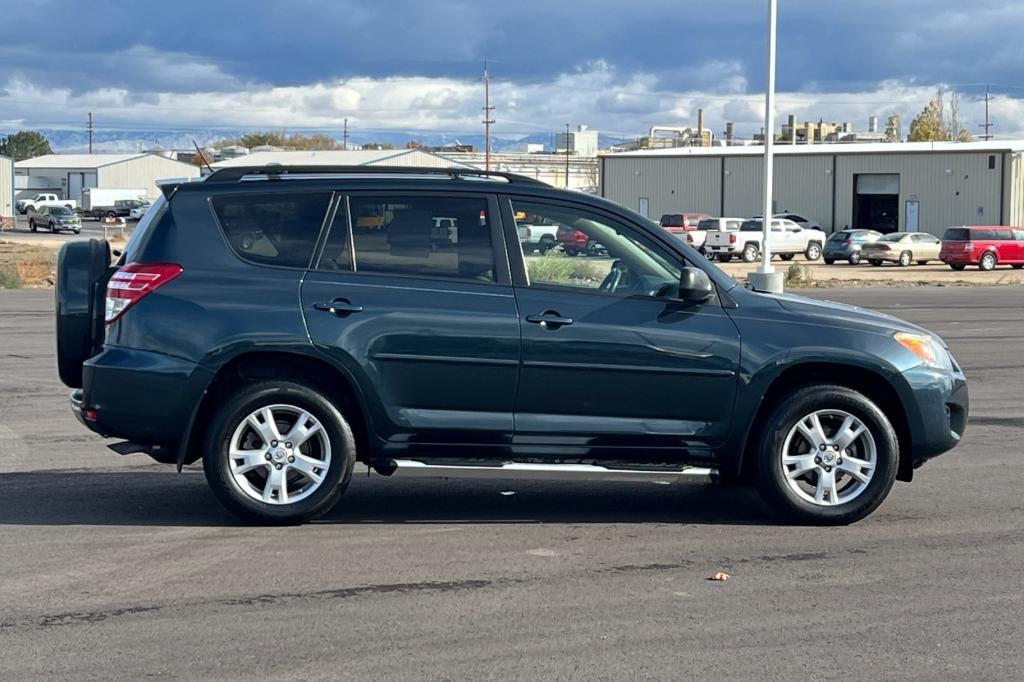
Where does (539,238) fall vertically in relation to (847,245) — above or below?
below

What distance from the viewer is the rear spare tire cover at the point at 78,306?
8250 millimetres

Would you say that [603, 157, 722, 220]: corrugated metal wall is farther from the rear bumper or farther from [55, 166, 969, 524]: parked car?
the rear bumper

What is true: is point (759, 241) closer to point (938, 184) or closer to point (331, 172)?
point (938, 184)

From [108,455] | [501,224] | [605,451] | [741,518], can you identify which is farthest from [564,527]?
[108,455]

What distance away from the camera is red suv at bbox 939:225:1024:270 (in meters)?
50.6

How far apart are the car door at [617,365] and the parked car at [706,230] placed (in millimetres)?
47792

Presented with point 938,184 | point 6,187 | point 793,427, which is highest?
point 6,187

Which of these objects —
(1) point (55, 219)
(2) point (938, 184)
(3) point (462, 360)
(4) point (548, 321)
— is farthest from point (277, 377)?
(1) point (55, 219)

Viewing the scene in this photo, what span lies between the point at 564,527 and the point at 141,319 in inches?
104

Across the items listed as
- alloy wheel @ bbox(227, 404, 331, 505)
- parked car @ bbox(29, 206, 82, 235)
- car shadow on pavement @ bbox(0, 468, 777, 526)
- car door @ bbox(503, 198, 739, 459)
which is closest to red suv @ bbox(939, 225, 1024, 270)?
car shadow on pavement @ bbox(0, 468, 777, 526)

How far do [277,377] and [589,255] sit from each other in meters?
1.90

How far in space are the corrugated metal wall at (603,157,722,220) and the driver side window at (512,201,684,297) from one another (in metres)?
67.0

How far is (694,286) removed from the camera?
7738mm

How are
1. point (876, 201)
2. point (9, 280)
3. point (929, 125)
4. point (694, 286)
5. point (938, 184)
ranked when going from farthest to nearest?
point (929, 125), point (876, 201), point (938, 184), point (9, 280), point (694, 286)
